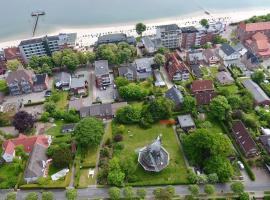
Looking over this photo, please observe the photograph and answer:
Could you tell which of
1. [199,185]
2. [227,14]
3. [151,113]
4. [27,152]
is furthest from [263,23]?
[27,152]

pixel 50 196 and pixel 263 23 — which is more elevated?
pixel 263 23

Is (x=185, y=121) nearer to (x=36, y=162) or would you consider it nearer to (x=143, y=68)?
(x=143, y=68)

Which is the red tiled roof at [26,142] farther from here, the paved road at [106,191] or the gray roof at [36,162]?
the paved road at [106,191]

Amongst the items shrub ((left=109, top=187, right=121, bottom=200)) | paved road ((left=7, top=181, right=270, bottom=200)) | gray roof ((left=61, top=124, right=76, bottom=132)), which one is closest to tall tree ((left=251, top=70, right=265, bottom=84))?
paved road ((left=7, top=181, right=270, bottom=200))

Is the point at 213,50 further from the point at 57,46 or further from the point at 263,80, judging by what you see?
the point at 57,46

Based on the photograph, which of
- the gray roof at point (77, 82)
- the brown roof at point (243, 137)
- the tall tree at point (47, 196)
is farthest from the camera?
the gray roof at point (77, 82)

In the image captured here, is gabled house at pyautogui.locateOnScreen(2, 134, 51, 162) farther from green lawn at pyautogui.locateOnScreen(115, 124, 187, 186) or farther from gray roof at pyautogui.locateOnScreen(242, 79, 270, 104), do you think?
gray roof at pyautogui.locateOnScreen(242, 79, 270, 104)

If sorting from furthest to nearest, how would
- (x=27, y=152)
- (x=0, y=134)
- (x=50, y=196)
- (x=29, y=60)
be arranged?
(x=29, y=60) < (x=0, y=134) < (x=27, y=152) < (x=50, y=196)

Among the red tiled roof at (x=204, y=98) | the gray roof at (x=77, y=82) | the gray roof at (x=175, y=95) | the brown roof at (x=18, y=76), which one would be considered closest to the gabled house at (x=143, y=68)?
the gray roof at (x=175, y=95)
